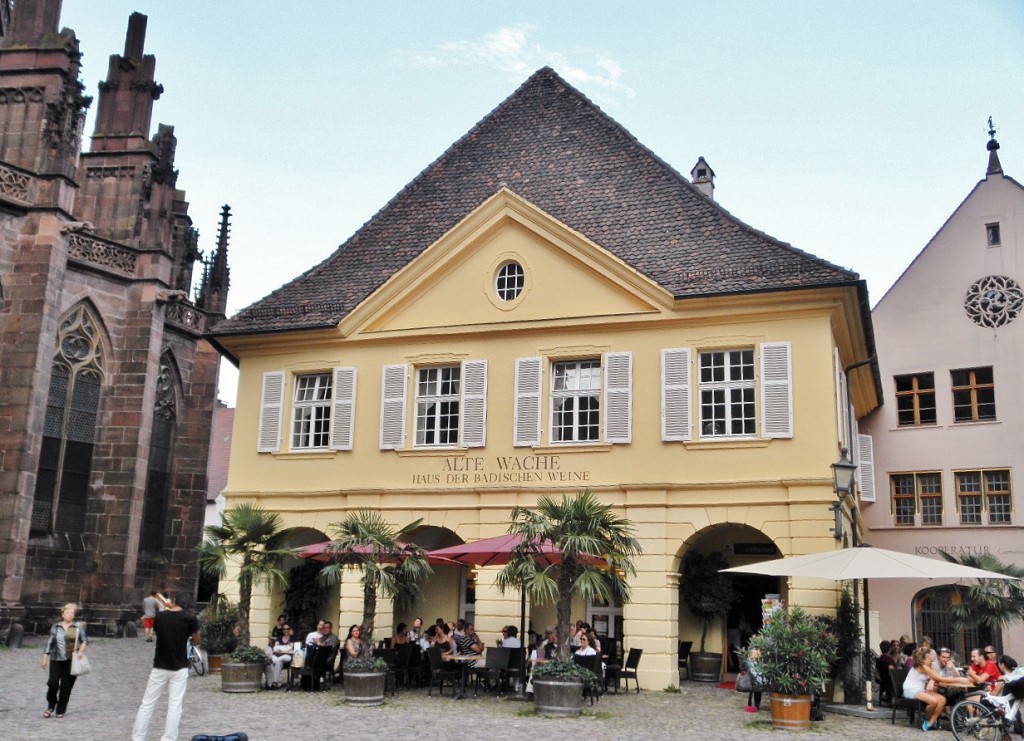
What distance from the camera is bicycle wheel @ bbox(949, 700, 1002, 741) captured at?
1248cm

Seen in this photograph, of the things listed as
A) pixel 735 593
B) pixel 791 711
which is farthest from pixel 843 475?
pixel 735 593

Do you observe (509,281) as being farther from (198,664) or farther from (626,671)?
(198,664)

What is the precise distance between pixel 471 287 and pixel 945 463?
53.1ft

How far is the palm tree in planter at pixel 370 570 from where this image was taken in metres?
15.3

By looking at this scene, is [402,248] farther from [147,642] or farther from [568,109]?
[147,642]

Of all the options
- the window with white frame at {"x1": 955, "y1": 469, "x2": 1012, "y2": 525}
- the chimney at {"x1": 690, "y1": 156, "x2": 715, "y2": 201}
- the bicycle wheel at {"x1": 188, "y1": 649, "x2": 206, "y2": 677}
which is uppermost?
the chimney at {"x1": 690, "y1": 156, "x2": 715, "y2": 201}

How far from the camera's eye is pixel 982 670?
1462 cm

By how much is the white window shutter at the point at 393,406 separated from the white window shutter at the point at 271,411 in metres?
2.43

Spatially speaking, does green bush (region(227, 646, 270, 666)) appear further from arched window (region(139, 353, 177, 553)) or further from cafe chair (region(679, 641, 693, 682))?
arched window (region(139, 353, 177, 553))

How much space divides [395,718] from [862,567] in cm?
670

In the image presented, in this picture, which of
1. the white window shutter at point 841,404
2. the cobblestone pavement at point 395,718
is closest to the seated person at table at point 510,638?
the cobblestone pavement at point 395,718

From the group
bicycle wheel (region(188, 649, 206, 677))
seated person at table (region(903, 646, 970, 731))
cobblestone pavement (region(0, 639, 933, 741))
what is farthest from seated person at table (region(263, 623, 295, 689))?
seated person at table (region(903, 646, 970, 731))

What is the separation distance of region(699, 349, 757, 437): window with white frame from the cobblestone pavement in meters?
4.55

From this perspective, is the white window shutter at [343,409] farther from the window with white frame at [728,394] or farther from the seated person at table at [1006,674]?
the seated person at table at [1006,674]
